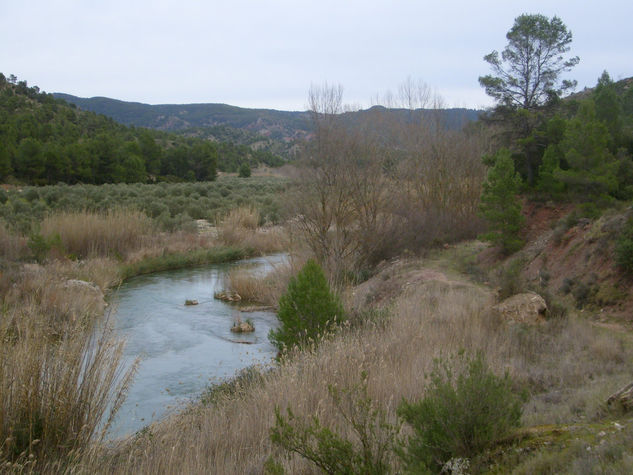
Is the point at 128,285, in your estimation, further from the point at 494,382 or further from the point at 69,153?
the point at 69,153

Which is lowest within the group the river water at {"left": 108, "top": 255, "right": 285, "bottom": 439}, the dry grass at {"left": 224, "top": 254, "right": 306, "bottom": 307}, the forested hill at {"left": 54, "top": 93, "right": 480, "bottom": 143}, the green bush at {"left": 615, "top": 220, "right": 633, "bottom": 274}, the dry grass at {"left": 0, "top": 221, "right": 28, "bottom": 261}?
the river water at {"left": 108, "top": 255, "right": 285, "bottom": 439}

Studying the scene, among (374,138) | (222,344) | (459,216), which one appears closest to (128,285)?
(222,344)

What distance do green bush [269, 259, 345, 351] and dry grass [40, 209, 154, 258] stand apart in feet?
38.8

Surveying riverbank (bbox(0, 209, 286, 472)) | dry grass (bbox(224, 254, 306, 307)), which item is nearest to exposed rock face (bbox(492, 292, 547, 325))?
riverbank (bbox(0, 209, 286, 472))

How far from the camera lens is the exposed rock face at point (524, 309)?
25.9 feet

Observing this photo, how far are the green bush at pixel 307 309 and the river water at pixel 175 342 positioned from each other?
80 cm

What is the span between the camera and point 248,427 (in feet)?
16.3

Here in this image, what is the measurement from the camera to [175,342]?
453 inches

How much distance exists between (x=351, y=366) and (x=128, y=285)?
1305cm

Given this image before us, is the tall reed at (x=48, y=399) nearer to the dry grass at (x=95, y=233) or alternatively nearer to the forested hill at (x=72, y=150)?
the dry grass at (x=95, y=233)

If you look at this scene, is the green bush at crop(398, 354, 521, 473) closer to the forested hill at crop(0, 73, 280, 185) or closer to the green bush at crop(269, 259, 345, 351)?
the green bush at crop(269, 259, 345, 351)

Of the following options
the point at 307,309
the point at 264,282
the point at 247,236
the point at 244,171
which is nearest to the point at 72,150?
the point at 247,236

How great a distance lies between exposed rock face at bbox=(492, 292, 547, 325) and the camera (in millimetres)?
7906

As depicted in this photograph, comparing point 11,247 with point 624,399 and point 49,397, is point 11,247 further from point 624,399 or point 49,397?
point 624,399
